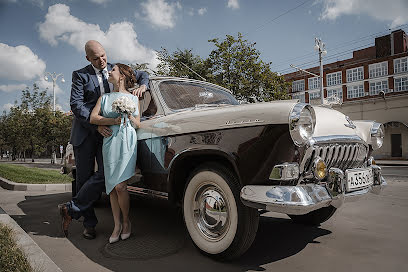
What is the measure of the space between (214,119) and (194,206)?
2.71 feet

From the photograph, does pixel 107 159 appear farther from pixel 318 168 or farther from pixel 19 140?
pixel 19 140

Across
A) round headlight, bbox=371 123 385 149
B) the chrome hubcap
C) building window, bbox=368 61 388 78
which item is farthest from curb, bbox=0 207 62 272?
building window, bbox=368 61 388 78

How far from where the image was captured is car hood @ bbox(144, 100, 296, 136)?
2252 mm

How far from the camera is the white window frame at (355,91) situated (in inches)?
1432

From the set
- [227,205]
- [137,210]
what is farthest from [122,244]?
[137,210]

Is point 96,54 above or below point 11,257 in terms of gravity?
above

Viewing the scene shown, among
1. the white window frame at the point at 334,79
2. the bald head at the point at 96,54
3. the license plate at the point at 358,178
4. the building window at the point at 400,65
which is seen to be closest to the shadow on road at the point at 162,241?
the license plate at the point at 358,178

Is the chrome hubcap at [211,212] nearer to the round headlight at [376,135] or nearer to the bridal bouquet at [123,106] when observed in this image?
the bridal bouquet at [123,106]

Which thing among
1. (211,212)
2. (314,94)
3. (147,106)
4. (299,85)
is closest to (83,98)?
(147,106)

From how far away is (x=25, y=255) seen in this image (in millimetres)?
2451

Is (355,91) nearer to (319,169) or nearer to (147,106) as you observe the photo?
(147,106)

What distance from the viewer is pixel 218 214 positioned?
8.39ft

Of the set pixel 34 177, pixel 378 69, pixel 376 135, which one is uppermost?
pixel 378 69

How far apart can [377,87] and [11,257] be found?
39562 mm
